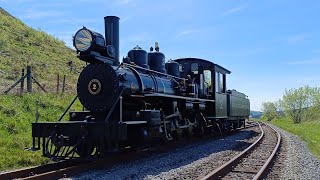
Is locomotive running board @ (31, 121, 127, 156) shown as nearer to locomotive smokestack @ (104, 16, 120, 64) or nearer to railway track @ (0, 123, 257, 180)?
railway track @ (0, 123, 257, 180)

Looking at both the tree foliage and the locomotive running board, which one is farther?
the tree foliage

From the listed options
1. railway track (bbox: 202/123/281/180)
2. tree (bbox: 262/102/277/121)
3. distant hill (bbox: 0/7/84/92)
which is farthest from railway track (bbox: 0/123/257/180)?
tree (bbox: 262/102/277/121)

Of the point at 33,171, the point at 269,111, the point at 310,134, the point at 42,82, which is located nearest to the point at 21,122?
the point at 33,171

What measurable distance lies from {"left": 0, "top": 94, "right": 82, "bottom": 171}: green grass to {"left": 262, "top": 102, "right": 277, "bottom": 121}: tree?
185 ft

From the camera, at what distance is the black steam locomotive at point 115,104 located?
826 cm

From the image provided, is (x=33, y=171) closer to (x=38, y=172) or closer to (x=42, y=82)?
(x=38, y=172)

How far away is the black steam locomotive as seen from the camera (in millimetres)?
8258

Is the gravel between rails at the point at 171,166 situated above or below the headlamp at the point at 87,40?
below

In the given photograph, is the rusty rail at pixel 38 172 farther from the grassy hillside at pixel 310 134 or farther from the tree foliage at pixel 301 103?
the tree foliage at pixel 301 103

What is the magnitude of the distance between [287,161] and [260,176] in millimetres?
2764

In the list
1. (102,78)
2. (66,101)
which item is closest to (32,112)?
(66,101)

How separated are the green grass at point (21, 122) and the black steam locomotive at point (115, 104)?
21.6 inches

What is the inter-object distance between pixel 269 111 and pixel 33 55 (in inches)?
1999

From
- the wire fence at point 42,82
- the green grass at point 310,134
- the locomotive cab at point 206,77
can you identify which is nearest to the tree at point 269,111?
the green grass at point 310,134
